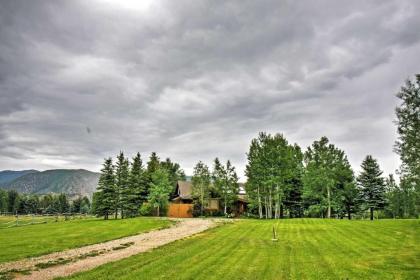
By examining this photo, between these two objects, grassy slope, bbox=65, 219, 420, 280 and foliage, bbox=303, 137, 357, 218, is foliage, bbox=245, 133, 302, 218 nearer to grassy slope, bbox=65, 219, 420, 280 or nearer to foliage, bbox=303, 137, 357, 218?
foliage, bbox=303, 137, 357, 218

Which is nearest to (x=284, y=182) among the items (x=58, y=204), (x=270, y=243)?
(x=270, y=243)

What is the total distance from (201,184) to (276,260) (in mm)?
47315

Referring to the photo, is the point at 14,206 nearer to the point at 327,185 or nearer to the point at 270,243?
the point at 327,185

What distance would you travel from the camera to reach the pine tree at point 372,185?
56250 mm

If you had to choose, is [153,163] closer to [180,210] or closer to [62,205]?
[180,210]

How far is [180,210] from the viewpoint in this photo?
65625 millimetres

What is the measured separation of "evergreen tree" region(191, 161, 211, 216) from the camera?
211 feet

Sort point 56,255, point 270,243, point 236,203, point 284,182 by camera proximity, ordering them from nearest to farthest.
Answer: point 56,255 < point 270,243 < point 284,182 < point 236,203

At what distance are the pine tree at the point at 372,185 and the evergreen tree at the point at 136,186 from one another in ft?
137

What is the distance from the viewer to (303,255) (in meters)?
18.8

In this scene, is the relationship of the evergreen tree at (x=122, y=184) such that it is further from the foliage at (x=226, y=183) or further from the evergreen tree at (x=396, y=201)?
the evergreen tree at (x=396, y=201)

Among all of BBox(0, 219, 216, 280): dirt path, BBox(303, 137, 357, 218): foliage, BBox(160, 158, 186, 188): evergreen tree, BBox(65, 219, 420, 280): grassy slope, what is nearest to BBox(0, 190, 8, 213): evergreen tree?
BBox(160, 158, 186, 188): evergreen tree

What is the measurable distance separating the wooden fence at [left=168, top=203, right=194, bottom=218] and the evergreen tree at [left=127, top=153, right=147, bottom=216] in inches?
251

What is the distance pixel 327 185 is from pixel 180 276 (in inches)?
1787
